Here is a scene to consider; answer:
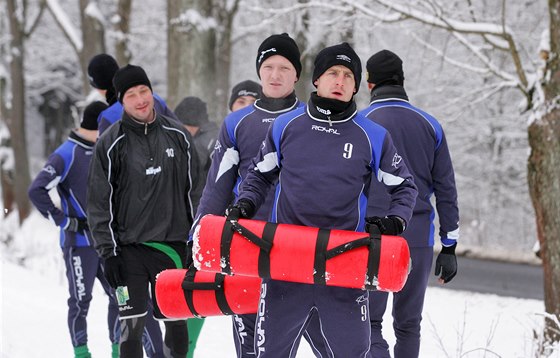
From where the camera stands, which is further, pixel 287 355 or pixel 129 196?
pixel 129 196

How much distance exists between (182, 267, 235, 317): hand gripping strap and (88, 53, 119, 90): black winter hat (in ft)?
8.21

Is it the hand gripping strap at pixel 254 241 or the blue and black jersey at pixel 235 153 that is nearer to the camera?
the hand gripping strap at pixel 254 241

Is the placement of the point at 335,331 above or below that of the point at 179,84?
below

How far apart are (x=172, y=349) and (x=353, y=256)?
7.12 ft

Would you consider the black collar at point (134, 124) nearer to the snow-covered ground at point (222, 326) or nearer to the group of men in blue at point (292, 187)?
the group of men in blue at point (292, 187)

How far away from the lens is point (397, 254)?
3254 millimetres

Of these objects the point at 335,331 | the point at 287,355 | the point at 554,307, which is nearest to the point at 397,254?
the point at 335,331

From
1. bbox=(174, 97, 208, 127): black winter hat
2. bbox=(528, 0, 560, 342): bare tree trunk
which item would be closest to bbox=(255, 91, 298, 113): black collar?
bbox=(174, 97, 208, 127): black winter hat

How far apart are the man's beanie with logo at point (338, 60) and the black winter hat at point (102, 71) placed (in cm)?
281

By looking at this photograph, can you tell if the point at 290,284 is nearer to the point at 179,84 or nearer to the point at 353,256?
the point at 353,256

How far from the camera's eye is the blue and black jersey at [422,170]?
4.68m

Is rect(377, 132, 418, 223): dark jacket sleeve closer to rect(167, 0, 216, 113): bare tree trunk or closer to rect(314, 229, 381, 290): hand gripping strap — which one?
rect(314, 229, 381, 290): hand gripping strap

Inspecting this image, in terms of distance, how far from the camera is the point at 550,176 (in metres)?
6.87

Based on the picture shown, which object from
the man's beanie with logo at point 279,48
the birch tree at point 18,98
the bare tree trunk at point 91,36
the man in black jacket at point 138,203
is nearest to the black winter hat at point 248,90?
the man in black jacket at point 138,203
